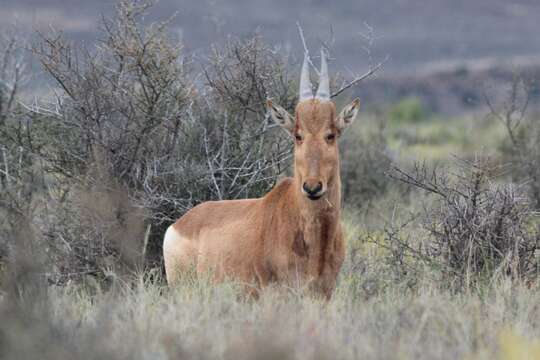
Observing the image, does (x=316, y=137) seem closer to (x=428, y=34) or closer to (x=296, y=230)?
(x=296, y=230)

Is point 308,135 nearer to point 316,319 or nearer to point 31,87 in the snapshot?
point 316,319

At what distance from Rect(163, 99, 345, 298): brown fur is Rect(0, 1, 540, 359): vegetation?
0.91 ft

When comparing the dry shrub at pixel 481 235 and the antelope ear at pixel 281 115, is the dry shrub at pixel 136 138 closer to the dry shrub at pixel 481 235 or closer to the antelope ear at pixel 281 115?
the antelope ear at pixel 281 115

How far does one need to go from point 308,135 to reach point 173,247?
2.10 meters

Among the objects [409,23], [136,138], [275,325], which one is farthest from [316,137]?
[409,23]

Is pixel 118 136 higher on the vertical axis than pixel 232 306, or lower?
higher

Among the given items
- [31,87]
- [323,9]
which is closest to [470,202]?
[31,87]

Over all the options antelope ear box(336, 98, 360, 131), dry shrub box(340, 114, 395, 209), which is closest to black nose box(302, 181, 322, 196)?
antelope ear box(336, 98, 360, 131)

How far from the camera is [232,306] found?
783 cm

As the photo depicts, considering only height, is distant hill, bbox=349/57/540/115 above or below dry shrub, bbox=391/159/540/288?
above

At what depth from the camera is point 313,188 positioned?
8086mm

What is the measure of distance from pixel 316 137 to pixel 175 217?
305 centimetres

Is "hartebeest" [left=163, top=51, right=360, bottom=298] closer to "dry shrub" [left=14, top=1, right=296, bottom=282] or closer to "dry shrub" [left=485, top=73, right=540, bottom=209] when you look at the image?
"dry shrub" [left=14, top=1, right=296, bottom=282]

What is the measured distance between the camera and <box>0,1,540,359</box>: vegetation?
6695 mm
